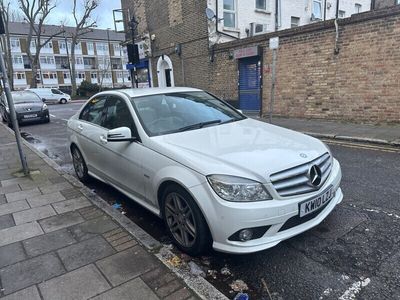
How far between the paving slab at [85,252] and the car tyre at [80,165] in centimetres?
214

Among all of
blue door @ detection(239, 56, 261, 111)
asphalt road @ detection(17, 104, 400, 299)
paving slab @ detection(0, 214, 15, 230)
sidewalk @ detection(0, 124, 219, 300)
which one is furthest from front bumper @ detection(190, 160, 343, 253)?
blue door @ detection(239, 56, 261, 111)

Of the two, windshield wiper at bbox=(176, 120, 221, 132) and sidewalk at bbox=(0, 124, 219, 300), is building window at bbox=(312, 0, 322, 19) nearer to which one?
windshield wiper at bbox=(176, 120, 221, 132)

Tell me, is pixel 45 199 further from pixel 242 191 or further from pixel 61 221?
pixel 242 191

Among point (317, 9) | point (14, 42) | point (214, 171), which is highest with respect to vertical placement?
point (14, 42)

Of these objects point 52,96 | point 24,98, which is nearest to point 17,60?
point 52,96

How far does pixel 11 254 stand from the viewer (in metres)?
3.18

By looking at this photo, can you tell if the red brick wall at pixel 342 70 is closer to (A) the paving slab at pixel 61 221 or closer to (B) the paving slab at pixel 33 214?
(A) the paving slab at pixel 61 221

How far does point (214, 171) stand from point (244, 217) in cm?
45

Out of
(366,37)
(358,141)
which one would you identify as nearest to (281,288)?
(358,141)

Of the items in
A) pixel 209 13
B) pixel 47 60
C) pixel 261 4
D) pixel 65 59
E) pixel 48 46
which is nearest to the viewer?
pixel 209 13

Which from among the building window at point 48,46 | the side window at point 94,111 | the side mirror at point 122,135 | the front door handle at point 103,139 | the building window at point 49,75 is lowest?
the front door handle at point 103,139

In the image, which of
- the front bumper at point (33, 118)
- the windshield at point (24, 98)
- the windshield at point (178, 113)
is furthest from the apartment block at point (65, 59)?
the windshield at point (178, 113)

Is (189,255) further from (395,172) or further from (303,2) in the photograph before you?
(303,2)

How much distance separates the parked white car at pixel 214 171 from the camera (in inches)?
104
